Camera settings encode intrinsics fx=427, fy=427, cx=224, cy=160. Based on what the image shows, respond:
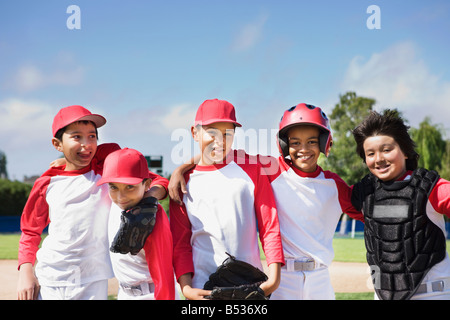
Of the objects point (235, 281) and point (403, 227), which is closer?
point (235, 281)

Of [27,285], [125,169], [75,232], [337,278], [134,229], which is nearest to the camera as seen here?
[134,229]

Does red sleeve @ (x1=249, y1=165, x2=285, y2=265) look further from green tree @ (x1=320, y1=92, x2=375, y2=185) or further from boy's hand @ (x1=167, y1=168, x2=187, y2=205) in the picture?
green tree @ (x1=320, y1=92, x2=375, y2=185)

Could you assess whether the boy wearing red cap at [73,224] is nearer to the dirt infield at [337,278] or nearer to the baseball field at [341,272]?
the baseball field at [341,272]

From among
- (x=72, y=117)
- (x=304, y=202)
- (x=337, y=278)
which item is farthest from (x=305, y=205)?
(x=337, y=278)

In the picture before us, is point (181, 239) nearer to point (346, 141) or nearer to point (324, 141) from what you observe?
point (324, 141)

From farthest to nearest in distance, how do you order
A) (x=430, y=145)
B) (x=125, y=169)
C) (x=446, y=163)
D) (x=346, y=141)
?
1. (x=346, y=141)
2. (x=430, y=145)
3. (x=446, y=163)
4. (x=125, y=169)

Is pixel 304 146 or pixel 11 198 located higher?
pixel 304 146

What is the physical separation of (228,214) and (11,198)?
1106 inches

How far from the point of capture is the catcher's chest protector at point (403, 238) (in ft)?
10.3

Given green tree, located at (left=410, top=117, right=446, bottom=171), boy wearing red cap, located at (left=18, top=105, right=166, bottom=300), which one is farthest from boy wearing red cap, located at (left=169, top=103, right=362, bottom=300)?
green tree, located at (left=410, top=117, right=446, bottom=171)

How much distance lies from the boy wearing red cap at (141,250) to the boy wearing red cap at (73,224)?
30 cm

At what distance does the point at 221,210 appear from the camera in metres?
3.11

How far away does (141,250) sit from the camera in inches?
121
